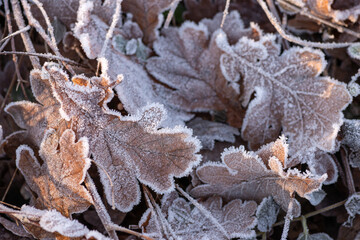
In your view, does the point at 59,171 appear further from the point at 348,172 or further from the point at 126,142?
the point at 348,172

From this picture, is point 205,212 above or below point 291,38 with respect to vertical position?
below

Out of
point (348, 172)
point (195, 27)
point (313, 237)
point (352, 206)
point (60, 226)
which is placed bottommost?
point (313, 237)

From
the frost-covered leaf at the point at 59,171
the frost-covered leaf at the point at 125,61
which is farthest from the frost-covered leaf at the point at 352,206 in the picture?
the frost-covered leaf at the point at 59,171

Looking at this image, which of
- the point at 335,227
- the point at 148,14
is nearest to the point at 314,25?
the point at 148,14

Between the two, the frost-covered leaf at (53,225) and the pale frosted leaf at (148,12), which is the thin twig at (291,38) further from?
the frost-covered leaf at (53,225)

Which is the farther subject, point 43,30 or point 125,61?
point 125,61

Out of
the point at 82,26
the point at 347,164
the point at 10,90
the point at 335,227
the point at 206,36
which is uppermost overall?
the point at 82,26

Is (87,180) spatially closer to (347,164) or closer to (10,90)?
(10,90)

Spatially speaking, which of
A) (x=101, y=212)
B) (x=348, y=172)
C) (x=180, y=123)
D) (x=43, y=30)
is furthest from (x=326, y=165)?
(x=43, y=30)
